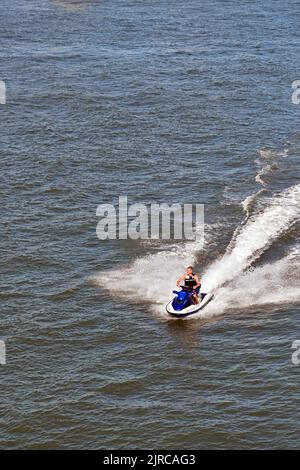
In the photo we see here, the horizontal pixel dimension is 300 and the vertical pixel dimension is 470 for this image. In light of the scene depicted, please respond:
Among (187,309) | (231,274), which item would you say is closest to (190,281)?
(187,309)

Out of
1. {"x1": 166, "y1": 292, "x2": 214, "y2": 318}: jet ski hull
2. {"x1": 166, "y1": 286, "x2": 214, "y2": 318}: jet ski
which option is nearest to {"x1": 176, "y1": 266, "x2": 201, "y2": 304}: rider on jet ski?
{"x1": 166, "y1": 286, "x2": 214, "y2": 318}: jet ski

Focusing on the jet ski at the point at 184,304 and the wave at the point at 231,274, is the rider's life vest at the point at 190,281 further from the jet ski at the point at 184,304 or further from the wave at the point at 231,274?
the wave at the point at 231,274

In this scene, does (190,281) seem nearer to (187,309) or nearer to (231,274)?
(187,309)

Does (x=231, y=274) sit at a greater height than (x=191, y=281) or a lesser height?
greater

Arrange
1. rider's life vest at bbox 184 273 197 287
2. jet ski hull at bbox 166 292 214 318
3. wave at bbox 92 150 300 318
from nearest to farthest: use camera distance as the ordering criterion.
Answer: jet ski hull at bbox 166 292 214 318 < rider's life vest at bbox 184 273 197 287 < wave at bbox 92 150 300 318

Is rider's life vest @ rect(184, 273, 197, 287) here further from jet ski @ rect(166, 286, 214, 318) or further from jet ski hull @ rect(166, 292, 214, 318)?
jet ski hull @ rect(166, 292, 214, 318)

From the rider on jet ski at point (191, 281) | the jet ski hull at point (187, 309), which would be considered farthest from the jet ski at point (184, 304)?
the rider on jet ski at point (191, 281)
